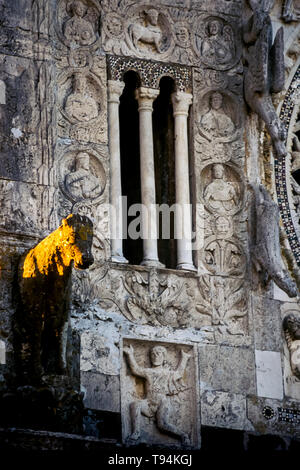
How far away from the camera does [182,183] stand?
70.5 feet

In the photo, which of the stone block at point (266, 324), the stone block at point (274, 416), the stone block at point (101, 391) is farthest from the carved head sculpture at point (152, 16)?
the stone block at point (274, 416)

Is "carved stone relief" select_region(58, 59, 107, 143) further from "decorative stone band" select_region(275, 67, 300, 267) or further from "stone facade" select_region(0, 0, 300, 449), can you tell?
"decorative stone band" select_region(275, 67, 300, 267)

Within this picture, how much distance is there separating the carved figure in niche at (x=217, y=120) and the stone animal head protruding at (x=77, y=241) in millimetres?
3323

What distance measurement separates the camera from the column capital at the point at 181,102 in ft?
71.4

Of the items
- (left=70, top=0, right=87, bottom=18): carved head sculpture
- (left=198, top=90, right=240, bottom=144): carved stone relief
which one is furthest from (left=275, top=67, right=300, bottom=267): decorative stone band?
(left=70, top=0, right=87, bottom=18): carved head sculpture

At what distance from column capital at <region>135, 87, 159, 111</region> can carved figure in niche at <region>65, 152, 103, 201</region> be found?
0.82 metres

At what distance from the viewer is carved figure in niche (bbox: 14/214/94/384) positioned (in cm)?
1919

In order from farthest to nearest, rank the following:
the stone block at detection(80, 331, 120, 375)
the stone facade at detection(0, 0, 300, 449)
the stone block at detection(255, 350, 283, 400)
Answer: the stone block at detection(255, 350, 283, 400)
the stone facade at detection(0, 0, 300, 449)
the stone block at detection(80, 331, 120, 375)

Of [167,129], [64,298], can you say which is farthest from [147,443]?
[167,129]

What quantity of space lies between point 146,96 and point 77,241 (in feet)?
10.6

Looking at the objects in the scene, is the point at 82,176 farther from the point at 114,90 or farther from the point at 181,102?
the point at 181,102

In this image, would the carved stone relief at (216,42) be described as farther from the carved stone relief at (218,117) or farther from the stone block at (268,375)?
the stone block at (268,375)
